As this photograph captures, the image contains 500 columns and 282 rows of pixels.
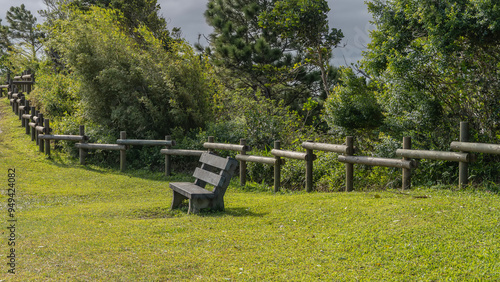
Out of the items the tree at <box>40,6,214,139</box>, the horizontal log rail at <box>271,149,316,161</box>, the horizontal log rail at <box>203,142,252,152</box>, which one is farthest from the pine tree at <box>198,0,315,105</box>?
the horizontal log rail at <box>271,149,316,161</box>

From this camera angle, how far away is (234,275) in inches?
194

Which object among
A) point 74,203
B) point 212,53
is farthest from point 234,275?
point 212,53

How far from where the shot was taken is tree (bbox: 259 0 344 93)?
19812 millimetres

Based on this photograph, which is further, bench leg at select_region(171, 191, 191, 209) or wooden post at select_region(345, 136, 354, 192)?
wooden post at select_region(345, 136, 354, 192)

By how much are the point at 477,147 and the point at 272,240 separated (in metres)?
4.36

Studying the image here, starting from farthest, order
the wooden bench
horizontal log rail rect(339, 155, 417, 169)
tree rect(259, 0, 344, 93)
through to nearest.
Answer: tree rect(259, 0, 344, 93)
horizontal log rail rect(339, 155, 417, 169)
the wooden bench

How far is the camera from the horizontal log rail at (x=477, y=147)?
7.96 meters

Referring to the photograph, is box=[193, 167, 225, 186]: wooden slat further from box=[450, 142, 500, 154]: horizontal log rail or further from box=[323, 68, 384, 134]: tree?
box=[323, 68, 384, 134]: tree

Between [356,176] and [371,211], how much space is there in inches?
140

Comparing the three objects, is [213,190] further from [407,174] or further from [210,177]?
[407,174]

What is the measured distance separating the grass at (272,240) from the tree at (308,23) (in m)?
12.1

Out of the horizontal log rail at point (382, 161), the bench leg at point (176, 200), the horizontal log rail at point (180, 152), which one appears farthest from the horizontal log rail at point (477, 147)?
the horizontal log rail at point (180, 152)

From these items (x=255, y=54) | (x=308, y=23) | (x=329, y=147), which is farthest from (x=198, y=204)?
(x=255, y=54)

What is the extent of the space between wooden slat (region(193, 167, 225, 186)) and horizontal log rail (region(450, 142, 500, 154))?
432cm
